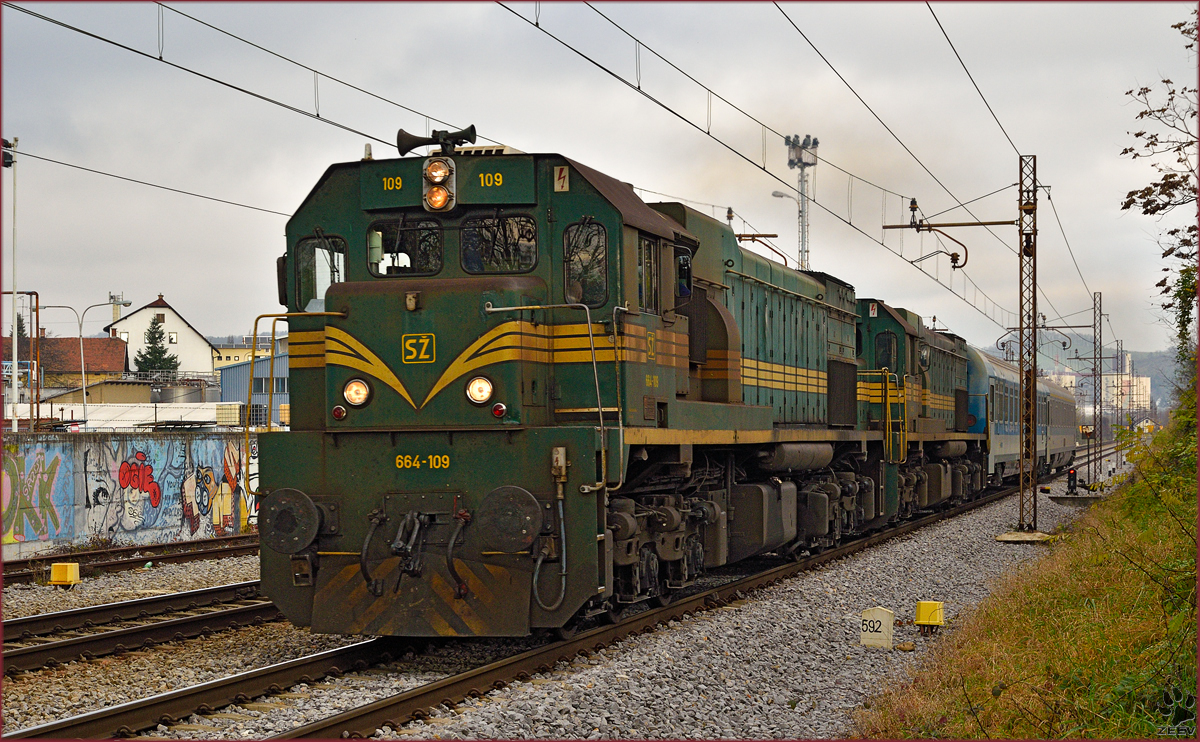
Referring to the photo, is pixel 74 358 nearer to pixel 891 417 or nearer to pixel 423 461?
pixel 891 417

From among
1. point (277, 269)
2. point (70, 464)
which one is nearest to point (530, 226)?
point (277, 269)

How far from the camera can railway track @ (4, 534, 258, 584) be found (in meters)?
13.2

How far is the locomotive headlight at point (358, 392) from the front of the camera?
811 cm

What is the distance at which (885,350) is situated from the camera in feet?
62.8

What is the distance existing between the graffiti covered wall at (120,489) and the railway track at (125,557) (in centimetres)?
76

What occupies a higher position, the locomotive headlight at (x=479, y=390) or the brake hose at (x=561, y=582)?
the locomotive headlight at (x=479, y=390)

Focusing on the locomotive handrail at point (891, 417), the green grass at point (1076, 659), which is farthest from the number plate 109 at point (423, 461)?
the locomotive handrail at point (891, 417)

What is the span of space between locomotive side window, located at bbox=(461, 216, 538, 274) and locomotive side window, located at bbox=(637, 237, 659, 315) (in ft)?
3.03

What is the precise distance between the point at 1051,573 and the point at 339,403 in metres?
7.55

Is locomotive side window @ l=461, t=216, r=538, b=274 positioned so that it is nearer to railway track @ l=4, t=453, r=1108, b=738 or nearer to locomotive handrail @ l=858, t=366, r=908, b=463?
railway track @ l=4, t=453, r=1108, b=738

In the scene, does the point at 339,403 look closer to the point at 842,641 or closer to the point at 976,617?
the point at 842,641

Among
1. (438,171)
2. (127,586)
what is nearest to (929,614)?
(438,171)

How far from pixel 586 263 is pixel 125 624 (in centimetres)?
547

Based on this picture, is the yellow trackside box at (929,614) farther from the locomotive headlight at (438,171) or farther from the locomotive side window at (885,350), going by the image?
the locomotive side window at (885,350)
